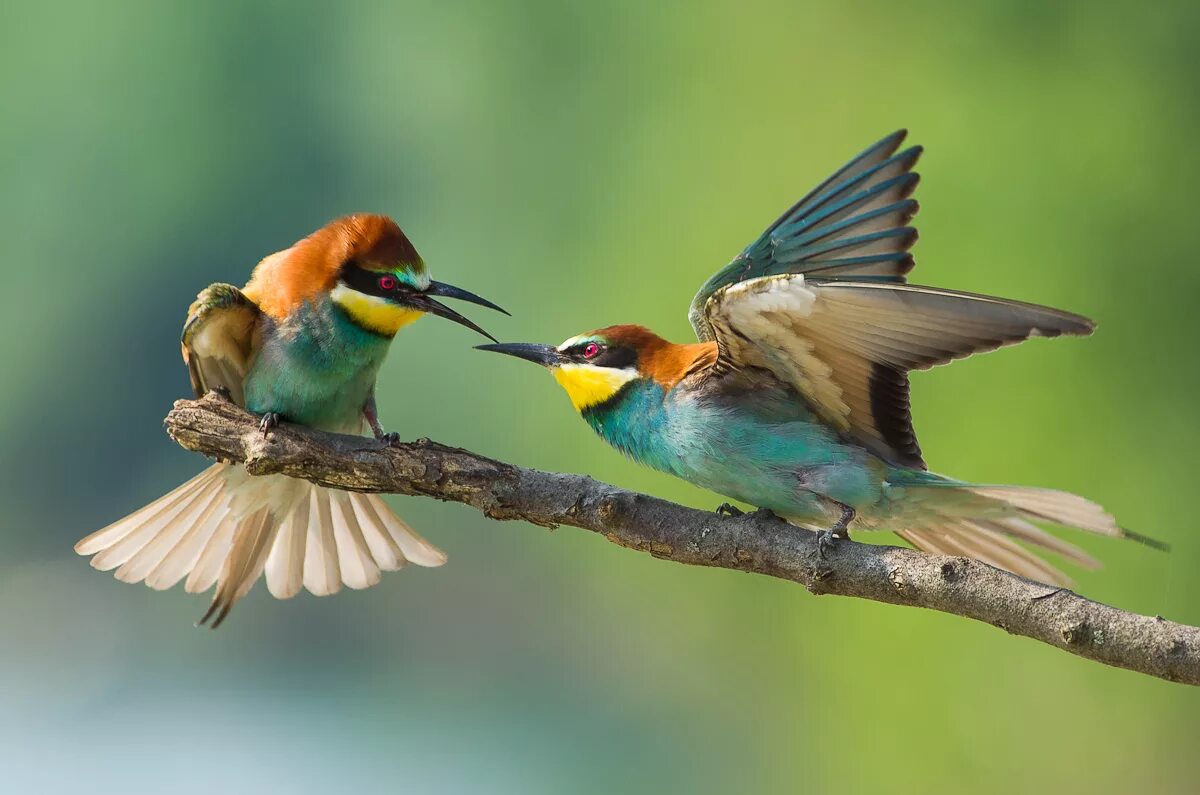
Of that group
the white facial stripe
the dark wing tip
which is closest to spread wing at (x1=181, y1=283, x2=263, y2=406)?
the white facial stripe

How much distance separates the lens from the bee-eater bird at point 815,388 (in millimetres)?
1309

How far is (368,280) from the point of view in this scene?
151 centimetres

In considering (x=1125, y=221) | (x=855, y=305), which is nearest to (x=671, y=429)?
(x=855, y=305)

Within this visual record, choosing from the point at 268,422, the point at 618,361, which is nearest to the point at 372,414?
the point at 268,422

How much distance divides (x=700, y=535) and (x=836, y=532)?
140mm

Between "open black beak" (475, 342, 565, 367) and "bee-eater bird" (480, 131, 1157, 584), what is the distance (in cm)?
2

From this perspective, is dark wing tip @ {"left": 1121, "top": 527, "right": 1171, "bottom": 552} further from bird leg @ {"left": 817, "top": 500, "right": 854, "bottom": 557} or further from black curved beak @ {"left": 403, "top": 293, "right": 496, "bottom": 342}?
black curved beak @ {"left": 403, "top": 293, "right": 496, "bottom": 342}

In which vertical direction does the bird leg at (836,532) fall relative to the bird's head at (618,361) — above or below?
below

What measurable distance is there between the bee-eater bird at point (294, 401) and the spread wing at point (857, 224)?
0.38 metres

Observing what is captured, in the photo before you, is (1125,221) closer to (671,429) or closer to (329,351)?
(671,429)

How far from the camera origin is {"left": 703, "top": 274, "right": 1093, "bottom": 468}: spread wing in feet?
3.91

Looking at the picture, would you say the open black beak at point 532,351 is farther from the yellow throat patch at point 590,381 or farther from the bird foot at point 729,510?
the bird foot at point 729,510

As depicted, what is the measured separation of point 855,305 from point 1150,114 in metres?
1.92

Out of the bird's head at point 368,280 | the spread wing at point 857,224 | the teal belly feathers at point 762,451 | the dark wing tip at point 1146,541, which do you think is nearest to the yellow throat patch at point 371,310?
the bird's head at point 368,280
